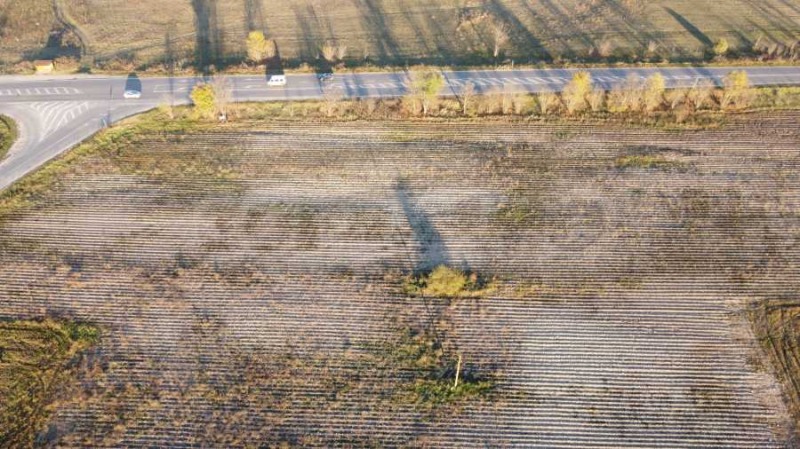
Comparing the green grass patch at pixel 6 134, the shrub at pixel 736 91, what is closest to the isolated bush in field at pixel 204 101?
the green grass patch at pixel 6 134

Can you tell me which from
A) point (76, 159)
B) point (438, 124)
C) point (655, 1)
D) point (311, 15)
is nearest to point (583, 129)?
point (438, 124)

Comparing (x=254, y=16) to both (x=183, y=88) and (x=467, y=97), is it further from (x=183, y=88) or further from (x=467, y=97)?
(x=467, y=97)

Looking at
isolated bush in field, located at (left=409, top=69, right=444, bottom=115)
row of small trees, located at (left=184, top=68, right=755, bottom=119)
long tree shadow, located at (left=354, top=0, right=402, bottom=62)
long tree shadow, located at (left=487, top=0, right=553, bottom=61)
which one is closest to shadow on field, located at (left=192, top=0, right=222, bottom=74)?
row of small trees, located at (left=184, top=68, right=755, bottom=119)

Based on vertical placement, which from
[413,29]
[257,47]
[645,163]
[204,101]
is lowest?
[645,163]

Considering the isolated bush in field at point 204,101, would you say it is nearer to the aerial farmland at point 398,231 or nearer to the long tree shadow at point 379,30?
the aerial farmland at point 398,231

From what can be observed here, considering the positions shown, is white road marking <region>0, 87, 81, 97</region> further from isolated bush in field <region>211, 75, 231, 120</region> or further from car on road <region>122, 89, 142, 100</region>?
isolated bush in field <region>211, 75, 231, 120</region>

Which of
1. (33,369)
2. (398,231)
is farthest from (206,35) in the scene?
(33,369)
